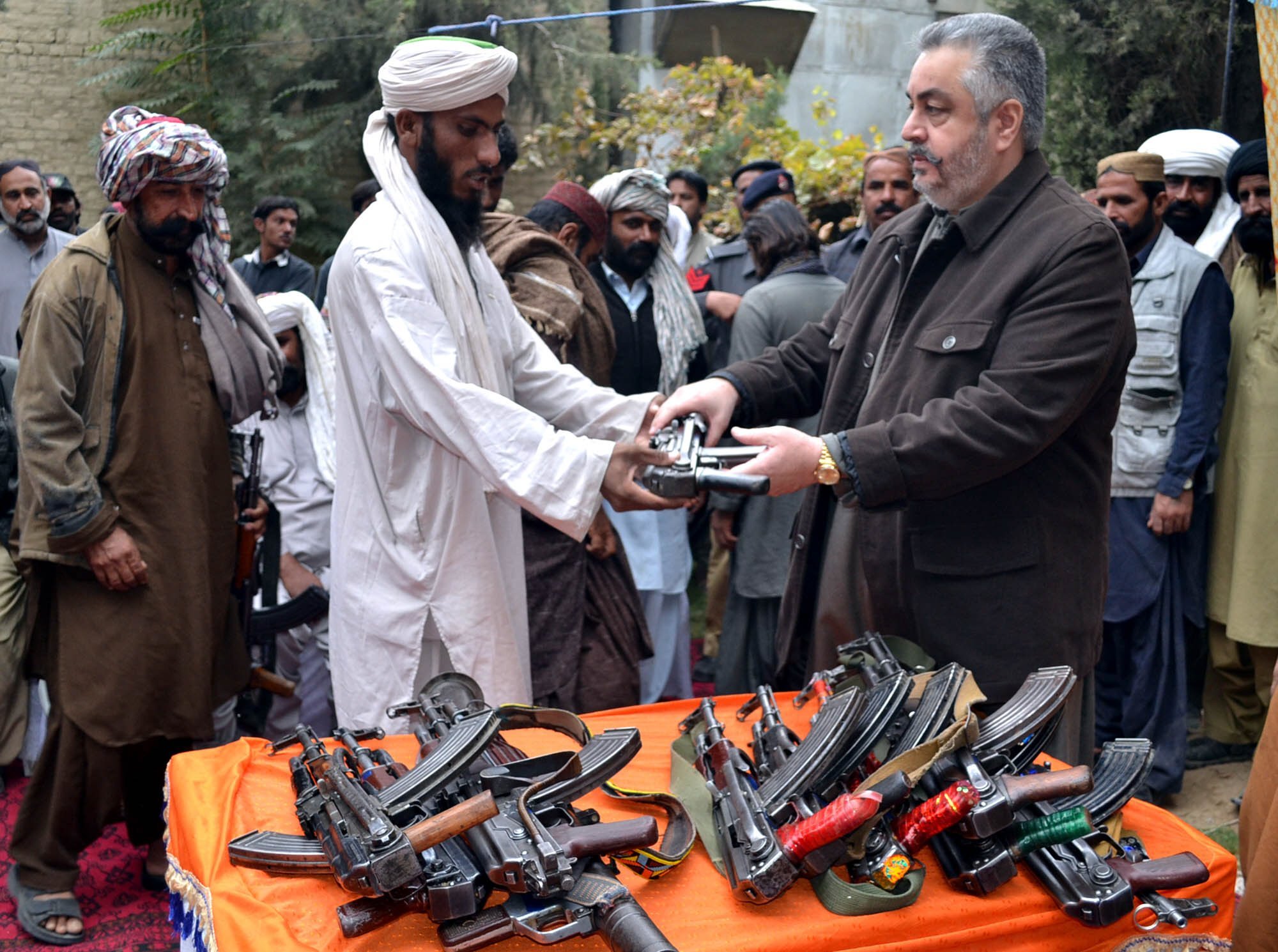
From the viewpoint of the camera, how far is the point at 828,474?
2.54m

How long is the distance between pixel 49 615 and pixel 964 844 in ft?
9.69

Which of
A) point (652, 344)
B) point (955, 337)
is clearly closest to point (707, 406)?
point (955, 337)

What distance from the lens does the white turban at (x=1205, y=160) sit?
17.5ft

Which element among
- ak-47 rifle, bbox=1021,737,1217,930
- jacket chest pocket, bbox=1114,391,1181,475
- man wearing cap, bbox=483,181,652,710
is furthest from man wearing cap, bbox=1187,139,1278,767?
ak-47 rifle, bbox=1021,737,1217,930

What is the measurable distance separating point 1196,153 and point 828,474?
378cm

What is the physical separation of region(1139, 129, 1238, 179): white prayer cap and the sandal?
514cm

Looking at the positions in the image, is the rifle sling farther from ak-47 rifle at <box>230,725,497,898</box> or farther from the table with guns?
ak-47 rifle at <box>230,725,497,898</box>

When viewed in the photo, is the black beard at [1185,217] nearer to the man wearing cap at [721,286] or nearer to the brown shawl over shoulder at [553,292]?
the man wearing cap at [721,286]

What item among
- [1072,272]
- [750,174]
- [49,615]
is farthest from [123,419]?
[750,174]

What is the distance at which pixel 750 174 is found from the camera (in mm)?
7648

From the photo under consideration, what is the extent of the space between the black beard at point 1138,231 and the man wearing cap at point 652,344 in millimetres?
1823

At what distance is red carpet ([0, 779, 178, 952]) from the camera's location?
3680mm

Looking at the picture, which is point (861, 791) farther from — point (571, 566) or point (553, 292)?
point (553, 292)

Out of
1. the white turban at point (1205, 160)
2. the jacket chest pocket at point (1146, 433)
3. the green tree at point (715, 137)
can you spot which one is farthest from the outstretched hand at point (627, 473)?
the green tree at point (715, 137)
